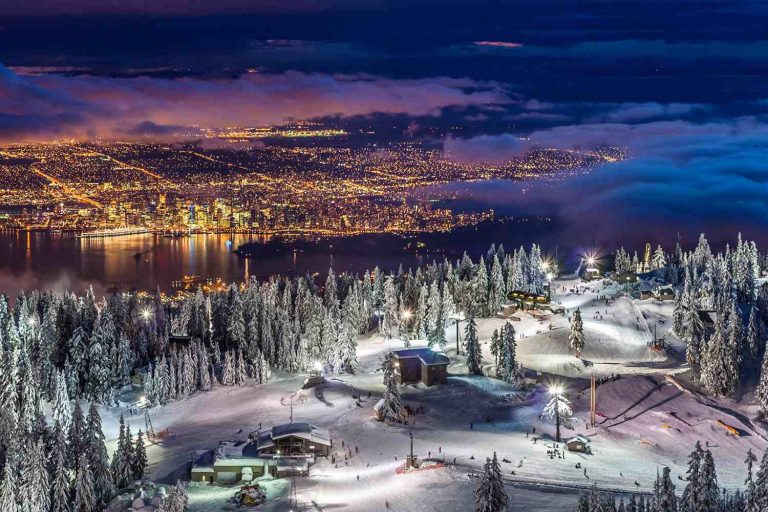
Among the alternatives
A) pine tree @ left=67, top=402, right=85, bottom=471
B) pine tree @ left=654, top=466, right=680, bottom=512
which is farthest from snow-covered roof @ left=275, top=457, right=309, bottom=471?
pine tree @ left=654, top=466, right=680, bottom=512

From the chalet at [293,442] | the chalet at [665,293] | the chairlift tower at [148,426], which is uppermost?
the chalet at [665,293]

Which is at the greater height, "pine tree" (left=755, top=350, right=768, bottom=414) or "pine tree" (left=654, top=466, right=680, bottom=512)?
"pine tree" (left=654, top=466, right=680, bottom=512)

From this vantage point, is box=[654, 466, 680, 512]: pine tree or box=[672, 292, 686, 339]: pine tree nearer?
box=[654, 466, 680, 512]: pine tree

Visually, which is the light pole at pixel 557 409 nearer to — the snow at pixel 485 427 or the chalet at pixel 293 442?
the snow at pixel 485 427

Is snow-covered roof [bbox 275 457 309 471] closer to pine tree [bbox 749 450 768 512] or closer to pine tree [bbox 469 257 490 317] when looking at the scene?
pine tree [bbox 749 450 768 512]

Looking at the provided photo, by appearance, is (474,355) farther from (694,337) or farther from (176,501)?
(176,501)

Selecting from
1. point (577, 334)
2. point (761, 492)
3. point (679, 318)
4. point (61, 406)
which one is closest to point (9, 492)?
point (61, 406)

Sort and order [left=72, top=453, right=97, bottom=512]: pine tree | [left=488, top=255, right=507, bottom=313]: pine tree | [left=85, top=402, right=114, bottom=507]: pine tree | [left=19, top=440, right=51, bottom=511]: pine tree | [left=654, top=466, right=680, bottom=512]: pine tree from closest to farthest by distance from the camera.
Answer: [left=654, top=466, right=680, bottom=512]: pine tree < [left=19, top=440, right=51, bottom=511]: pine tree < [left=72, top=453, right=97, bottom=512]: pine tree < [left=85, top=402, right=114, bottom=507]: pine tree < [left=488, top=255, right=507, bottom=313]: pine tree

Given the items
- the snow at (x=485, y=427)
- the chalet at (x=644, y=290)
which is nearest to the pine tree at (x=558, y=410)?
the snow at (x=485, y=427)

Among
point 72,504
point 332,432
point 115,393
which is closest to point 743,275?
point 332,432
